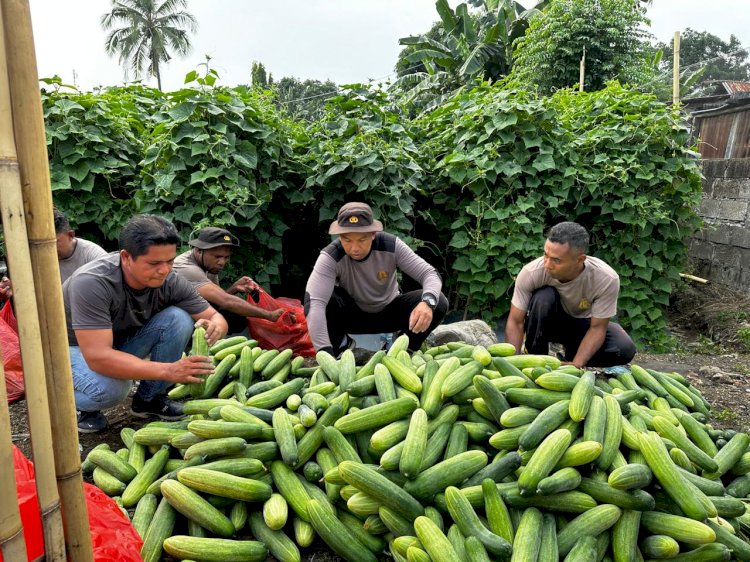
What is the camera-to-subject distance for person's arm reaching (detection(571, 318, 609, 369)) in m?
4.94

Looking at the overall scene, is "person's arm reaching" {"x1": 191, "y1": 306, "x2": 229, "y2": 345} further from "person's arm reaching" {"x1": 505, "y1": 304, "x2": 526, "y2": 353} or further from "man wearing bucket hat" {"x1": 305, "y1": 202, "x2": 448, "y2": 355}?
"person's arm reaching" {"x1": 505, "y1": 304, "x2": 526, "y2": 353}

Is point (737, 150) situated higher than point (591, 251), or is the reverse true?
point (737, 150)

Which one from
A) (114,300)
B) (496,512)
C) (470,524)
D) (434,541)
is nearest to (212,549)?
(434,541)

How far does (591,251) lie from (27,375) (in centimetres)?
694

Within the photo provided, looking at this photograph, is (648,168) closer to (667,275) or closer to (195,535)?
(667,275)

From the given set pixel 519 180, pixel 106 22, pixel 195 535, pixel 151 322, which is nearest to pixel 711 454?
pixel 195 535

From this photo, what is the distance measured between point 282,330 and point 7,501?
419 centimetres

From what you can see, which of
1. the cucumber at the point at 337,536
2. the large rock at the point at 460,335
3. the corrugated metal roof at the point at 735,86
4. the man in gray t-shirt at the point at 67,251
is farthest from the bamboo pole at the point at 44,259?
the corrugated metal roof at the point at 735,86

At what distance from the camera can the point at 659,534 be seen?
2408mm

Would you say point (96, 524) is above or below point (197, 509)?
above

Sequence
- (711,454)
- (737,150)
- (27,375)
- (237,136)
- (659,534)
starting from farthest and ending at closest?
(737,150), (237,136), (711,454), (659,534), (27,375)

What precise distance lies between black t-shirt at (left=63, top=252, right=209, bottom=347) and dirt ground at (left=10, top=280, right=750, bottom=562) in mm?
863

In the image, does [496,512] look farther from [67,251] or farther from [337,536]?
[67,251]

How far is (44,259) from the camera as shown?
1585mm
